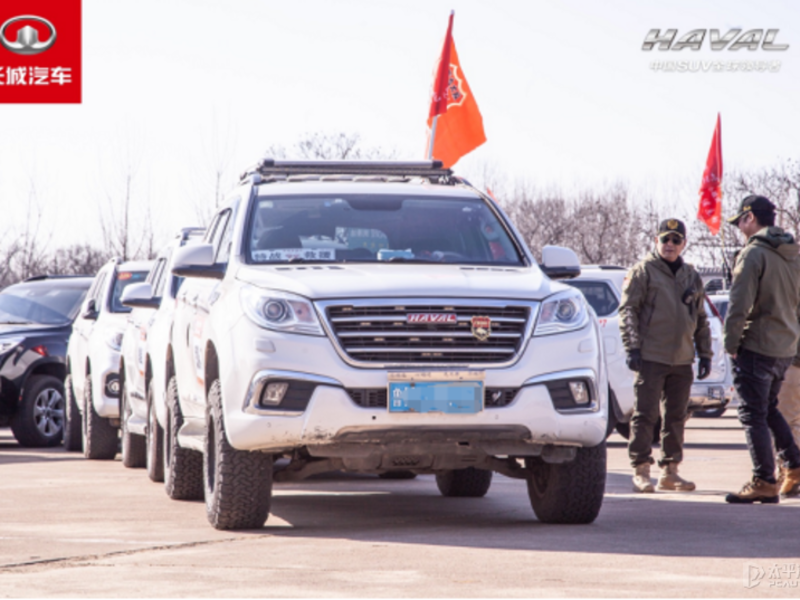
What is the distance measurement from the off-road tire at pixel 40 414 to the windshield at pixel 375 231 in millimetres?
8762

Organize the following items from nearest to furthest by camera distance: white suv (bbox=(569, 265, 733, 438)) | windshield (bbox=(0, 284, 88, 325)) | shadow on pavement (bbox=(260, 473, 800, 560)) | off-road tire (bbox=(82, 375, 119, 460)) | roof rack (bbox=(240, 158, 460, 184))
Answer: shadow on pavement (bbox=(260, 473, 800, 560))
roof rack (bbox=(240, 158, 460, 184))
white suv (bbox=(569, 265, 733, 438))
off-road tire (bbox=(82, 375, 119, 460))
windshield (bbox=(0, 284, 88, 325))

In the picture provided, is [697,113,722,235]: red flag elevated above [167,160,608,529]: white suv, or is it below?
above

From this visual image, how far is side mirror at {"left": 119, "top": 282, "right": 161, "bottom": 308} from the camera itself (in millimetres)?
11398

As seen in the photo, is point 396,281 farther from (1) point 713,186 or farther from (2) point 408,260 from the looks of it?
(1) point 713,186

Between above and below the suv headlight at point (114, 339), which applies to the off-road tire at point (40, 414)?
below

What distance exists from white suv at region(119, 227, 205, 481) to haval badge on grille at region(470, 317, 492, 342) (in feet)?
9.83

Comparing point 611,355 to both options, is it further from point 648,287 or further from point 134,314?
point 134,314

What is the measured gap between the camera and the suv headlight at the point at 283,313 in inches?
285

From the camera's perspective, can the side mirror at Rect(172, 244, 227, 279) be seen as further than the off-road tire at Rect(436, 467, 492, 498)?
No

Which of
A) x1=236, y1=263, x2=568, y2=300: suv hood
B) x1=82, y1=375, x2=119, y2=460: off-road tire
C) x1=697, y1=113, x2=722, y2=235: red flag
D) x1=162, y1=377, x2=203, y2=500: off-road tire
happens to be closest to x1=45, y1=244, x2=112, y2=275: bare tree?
x1=697, y1=113, x2=722, y2=235: red flag

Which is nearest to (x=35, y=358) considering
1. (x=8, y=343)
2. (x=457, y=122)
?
(x=8, y=343)

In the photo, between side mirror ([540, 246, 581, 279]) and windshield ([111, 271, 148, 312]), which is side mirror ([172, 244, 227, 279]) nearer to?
side mirror ([540, 246, 581, 279])

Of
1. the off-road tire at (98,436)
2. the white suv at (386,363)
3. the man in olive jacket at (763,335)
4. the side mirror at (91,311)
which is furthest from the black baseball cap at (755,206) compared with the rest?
the side mirror at (91,311)

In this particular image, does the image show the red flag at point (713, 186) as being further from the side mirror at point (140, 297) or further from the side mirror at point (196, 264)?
the side mirror at point (196, 264)
